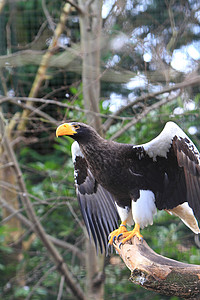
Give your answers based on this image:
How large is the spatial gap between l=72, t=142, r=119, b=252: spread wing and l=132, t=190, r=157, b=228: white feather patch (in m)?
0.39

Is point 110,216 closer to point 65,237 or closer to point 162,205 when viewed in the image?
point 162,205

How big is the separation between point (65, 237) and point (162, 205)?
1687 millimetres

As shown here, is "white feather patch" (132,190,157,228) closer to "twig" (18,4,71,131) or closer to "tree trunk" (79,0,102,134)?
"tree trunk" (79,0,102,134)

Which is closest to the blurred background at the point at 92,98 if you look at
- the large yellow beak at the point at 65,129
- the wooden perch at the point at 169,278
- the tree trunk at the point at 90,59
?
the tree trunk at the point at 90,59

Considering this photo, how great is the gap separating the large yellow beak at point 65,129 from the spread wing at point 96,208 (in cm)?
45

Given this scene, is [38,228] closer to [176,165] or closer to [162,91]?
[162,91]

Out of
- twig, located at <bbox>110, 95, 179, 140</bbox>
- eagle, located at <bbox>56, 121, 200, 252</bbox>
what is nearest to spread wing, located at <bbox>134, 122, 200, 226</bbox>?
eagle, located at <bbox>56, 121, 200, 252</bbox>

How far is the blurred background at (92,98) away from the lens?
2643 mm

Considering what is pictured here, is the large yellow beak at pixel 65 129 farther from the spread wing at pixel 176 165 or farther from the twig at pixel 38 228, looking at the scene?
the twig at pixel 38 228

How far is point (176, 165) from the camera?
1.91 metres

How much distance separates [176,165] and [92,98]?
104 centimetres

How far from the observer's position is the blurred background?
2.64 metres

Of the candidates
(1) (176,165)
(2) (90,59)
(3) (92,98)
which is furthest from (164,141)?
(2) (90,59)

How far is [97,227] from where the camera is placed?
2.32 metres
